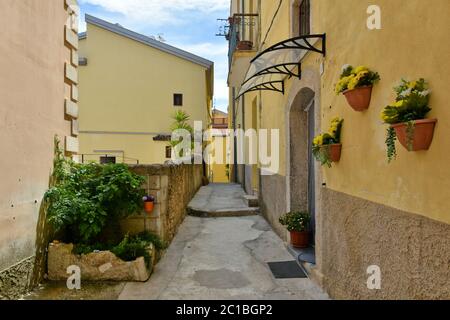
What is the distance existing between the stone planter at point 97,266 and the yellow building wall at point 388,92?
2.78 meters

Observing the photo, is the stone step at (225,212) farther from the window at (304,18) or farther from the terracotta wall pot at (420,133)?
the terracotta wall pot at (420,133)

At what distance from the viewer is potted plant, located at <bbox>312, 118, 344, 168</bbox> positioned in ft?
11.9

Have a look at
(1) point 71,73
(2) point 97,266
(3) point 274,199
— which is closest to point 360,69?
(2) point 97,266

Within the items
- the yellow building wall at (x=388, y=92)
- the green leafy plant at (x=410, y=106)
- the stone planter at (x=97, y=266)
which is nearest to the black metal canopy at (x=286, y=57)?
the yellow building wall at (x=388, y=92)

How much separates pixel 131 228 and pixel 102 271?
0.83m

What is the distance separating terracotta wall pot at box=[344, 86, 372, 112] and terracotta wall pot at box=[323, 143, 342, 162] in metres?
0.64

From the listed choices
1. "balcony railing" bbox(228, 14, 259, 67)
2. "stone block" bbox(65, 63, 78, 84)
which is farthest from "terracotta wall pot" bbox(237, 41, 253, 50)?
"stone block" bbox(65, 63, 78, 84)

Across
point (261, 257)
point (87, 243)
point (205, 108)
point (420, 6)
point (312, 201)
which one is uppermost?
point (205, 108)

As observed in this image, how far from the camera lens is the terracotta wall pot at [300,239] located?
570 centimetres

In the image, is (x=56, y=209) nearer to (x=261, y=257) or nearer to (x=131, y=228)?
(x=131, y=228)

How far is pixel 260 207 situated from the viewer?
962cm

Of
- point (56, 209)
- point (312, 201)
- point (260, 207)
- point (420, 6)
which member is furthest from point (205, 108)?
point (420, 6)

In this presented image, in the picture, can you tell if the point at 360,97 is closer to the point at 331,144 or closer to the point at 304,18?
the point at 331,144

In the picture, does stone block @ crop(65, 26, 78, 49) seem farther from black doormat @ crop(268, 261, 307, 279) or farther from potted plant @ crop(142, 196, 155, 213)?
black doormat @ crop(268, 261, 307, 279)
